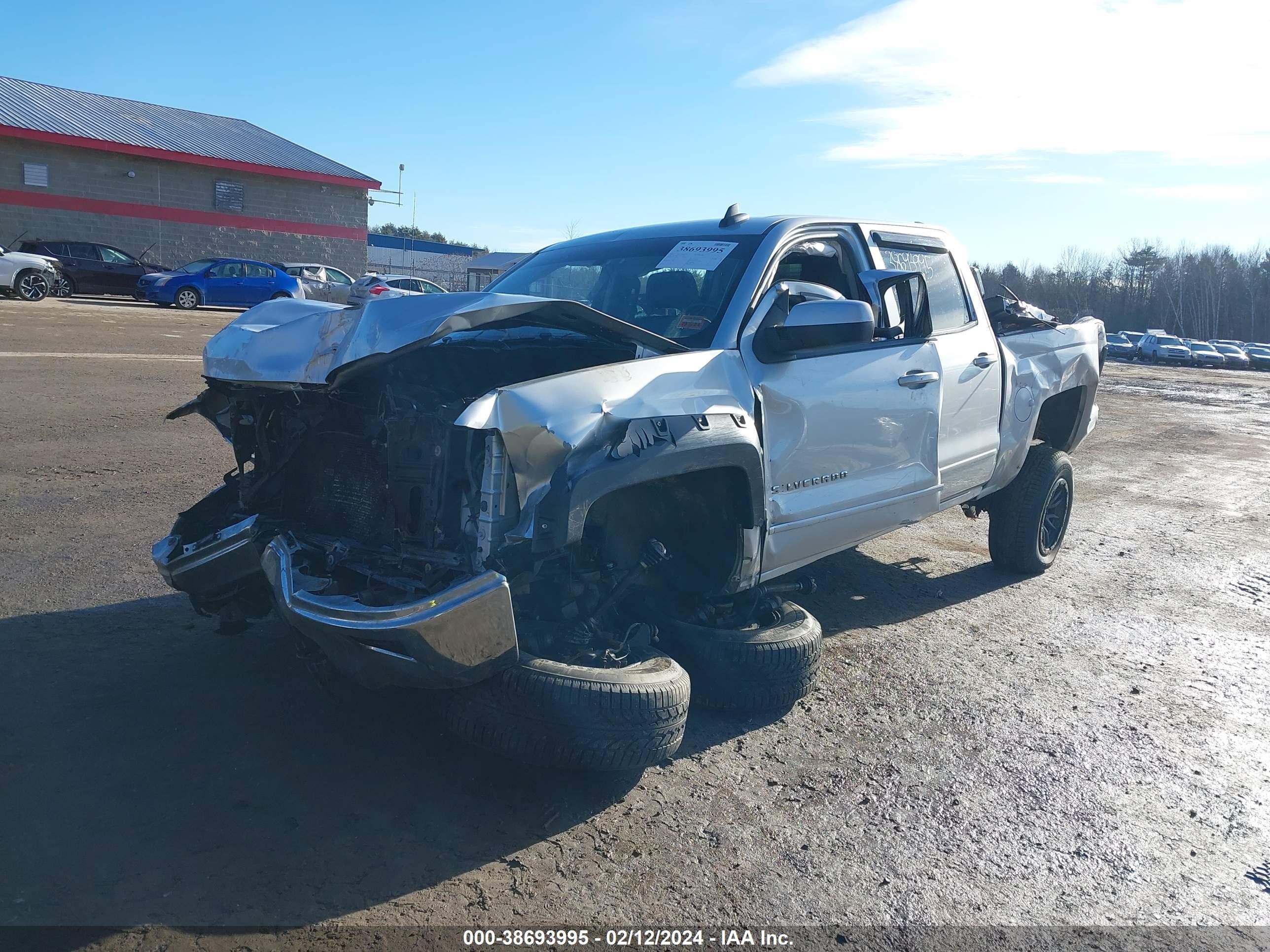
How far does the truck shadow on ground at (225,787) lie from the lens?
9.03 ft

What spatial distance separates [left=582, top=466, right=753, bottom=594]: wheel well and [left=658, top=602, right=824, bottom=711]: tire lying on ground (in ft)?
0.67

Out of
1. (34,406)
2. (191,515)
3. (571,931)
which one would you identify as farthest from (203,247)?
(571,931)

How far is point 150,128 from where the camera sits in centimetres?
3309

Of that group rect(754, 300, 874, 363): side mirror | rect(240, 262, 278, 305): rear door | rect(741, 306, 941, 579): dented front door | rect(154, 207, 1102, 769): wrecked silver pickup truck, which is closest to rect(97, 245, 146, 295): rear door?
rect(240, 262, 278, 305): rear door

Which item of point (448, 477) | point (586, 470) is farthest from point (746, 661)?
point (448, 477)

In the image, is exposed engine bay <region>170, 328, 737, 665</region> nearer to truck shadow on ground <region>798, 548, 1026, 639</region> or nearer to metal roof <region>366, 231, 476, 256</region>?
truck shadow on ground <region>798, 548, 1026, 639</region>

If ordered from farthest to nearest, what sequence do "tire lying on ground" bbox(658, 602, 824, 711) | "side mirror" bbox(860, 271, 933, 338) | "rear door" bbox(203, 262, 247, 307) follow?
"rear door" bbox(203, 262, 247, 307)
"side mirror" bbox(860, 271, 933, 338)
"tire lying on ground" bbox(658, 602, 824, 711)

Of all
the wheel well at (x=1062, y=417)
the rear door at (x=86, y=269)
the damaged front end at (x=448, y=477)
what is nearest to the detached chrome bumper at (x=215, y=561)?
the damaged front end at (x=448, y=477)

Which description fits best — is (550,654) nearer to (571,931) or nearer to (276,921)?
(571,931)

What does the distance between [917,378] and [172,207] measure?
110 ft

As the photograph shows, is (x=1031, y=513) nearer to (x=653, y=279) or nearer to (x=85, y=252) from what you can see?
(x=653, y=279)

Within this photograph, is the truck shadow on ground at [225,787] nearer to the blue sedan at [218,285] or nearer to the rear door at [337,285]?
the blue sedan at [218,285]

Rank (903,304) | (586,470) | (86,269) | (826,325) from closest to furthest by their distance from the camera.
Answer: (586,470) → (826,325) → (903,304) → (86,269)

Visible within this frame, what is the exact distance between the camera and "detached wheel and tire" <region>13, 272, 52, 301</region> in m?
21.5
